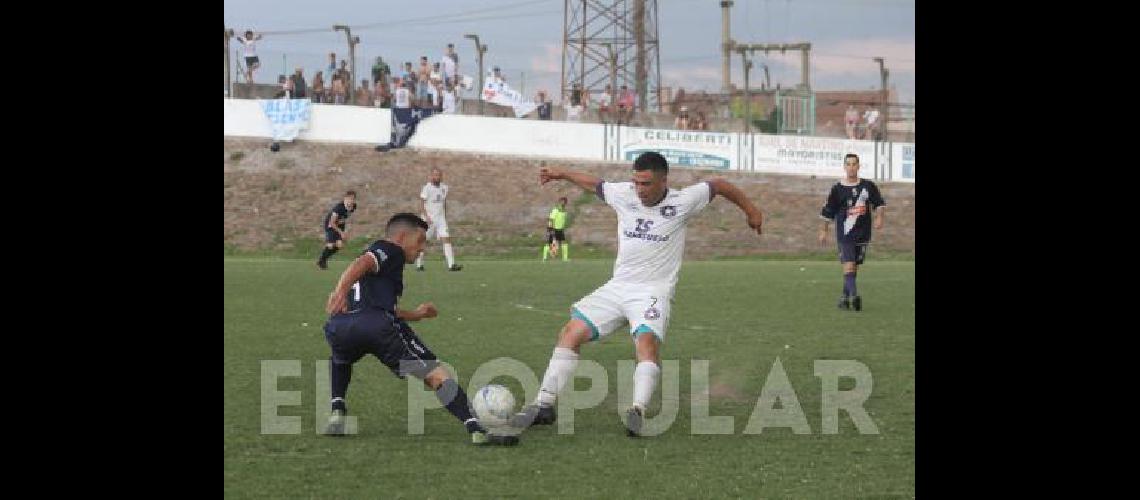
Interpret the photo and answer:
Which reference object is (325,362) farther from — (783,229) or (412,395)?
(783,229)

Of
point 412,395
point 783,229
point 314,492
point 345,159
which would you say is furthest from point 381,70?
point 314,492

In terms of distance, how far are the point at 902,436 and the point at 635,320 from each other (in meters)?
2.02

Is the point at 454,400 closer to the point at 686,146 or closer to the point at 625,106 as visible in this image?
the point at 686,146

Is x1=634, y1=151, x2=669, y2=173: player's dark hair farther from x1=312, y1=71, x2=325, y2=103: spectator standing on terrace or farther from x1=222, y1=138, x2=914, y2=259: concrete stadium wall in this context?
x1=312, y1=71, x2=325, y2=103: spectator standing on terrace

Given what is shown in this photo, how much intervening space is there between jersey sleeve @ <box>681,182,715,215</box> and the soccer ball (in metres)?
1.98

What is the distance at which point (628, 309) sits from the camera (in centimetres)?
1041

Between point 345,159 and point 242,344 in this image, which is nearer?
point 242,344

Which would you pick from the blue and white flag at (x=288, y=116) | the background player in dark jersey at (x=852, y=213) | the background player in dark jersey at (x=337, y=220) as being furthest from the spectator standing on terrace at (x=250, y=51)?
the background player in dark jersey at (x=852, y=213)

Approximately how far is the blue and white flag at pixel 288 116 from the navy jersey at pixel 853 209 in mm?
26109

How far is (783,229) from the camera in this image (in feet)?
132

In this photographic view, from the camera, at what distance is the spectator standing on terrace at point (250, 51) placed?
139 ft

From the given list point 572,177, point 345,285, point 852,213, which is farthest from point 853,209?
point 345,285

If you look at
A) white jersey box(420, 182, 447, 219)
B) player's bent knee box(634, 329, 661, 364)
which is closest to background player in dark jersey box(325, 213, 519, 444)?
player's bent knee box(634, 329, 661, 364)

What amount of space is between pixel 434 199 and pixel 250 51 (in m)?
15.6
